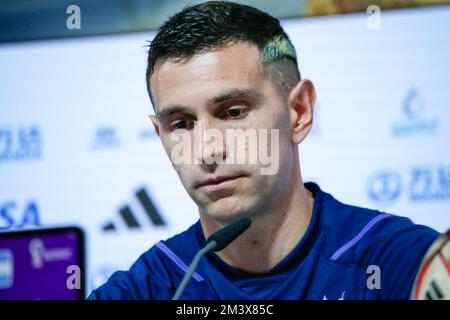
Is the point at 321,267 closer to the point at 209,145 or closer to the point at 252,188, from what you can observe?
the point at 252,188

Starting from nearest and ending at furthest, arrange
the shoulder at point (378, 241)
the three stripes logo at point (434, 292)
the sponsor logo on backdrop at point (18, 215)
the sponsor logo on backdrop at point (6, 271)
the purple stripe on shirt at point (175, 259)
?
the three stripes logo at point (434, 292), the shoulder at point (378, 241), the purple stripe on shirt at point (175, 259), the sponsor logo on backdrop at point (6, 271), the sponsor logo on backdrop at point (18, 215)

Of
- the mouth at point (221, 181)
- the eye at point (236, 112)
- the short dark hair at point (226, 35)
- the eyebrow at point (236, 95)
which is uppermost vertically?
the short dark hair at point (226, 35)

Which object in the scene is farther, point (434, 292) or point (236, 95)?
point (236, 95)

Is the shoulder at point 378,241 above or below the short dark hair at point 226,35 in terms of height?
below

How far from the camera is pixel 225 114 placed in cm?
192

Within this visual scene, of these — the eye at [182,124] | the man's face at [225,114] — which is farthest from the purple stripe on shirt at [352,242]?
the eye at [182,124]

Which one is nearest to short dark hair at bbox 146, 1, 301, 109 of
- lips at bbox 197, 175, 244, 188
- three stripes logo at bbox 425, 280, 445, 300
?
lips at bbox 197, 175, 244, 188

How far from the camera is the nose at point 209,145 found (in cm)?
190

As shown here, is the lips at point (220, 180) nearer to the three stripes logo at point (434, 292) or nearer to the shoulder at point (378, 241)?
the shoulder at point (378, 241)

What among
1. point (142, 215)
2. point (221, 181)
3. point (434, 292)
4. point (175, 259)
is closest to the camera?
point (434, 292)

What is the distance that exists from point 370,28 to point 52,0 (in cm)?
78

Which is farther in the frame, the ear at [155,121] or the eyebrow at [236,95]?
the ear at [155,121]

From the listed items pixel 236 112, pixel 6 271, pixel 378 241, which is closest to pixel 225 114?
pixel 236 112

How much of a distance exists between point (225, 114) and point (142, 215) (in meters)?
0.40
